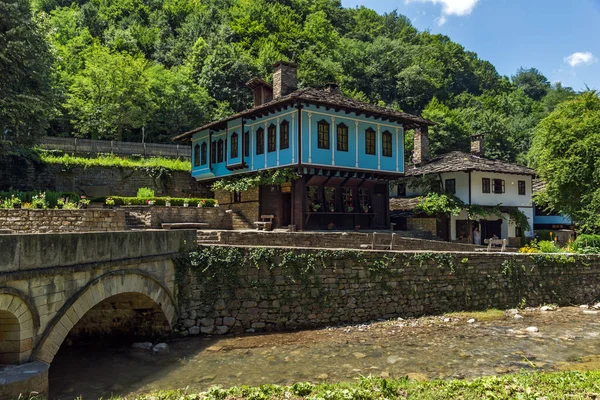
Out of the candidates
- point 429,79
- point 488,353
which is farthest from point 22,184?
point 429,79

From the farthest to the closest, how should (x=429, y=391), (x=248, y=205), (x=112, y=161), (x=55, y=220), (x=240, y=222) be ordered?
(x=112, y=161) → (x=248, y=205) → (x=240, y=222) → (x=55, y=220) → (x=429, y=391)

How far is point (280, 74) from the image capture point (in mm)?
24391

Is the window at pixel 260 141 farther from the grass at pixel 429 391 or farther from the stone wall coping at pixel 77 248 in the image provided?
the grass at pixel 429 391

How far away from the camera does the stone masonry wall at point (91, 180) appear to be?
87.7 feet

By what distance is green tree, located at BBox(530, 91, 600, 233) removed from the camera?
2370 centimetres

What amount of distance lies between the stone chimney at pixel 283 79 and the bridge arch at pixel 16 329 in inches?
730

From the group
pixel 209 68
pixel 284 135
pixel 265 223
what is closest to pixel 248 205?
pixel 265 223

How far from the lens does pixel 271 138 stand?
75.7 feet

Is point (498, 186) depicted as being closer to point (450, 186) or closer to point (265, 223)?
point (450, 186)

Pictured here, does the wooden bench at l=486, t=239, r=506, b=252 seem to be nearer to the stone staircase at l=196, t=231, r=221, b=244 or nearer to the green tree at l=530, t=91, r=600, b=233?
the green tree at l=530, t=91, r=600, b=233

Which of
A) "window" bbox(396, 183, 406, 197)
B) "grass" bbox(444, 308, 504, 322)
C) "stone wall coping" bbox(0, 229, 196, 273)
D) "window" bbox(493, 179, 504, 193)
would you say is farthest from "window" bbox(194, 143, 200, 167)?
"grass" bbox(444, 308, 504, 322)

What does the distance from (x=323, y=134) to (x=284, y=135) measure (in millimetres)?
1946

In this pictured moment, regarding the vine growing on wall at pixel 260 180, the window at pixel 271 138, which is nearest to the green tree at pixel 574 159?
the vine growing on wall at pixel 260 180

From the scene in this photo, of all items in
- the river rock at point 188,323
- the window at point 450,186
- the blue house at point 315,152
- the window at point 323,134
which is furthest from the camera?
the window at point 450,186
